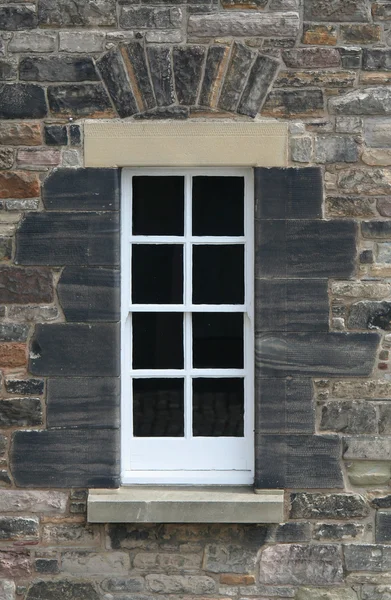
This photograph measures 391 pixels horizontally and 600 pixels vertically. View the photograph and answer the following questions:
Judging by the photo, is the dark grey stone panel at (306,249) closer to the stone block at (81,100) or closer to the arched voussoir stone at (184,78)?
the arched voussoir stone at (184,78)

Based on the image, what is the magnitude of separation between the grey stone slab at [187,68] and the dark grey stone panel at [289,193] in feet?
2.17

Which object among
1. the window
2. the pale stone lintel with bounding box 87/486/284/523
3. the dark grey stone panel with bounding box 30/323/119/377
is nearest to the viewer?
the pale stone lintel with bounding box 87/486/284/523

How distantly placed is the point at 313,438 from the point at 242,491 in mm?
557

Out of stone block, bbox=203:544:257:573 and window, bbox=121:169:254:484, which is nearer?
stone block, bbox=203:544:257:573

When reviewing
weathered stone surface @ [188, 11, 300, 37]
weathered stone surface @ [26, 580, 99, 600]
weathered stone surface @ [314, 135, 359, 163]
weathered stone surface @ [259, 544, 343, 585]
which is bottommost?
weathered stone surface @ [26, 580, 99, 600]

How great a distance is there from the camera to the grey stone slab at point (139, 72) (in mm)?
5488

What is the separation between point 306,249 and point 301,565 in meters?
1.96

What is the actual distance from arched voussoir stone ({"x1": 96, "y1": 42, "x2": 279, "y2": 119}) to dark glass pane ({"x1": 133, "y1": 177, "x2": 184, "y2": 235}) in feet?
1.41

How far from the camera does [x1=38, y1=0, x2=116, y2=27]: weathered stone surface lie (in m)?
5.50

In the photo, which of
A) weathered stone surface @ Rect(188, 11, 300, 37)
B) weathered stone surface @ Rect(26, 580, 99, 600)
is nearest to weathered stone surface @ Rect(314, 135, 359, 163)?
weathered stone surface @ Rect(188, 11, 300, 37)

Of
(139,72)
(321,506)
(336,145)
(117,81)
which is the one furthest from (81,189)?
(321,506)

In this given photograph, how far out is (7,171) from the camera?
551 cm

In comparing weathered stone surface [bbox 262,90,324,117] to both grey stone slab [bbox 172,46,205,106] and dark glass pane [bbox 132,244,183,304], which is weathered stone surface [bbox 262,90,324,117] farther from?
dark glass pane [bbox 132,244,183,304]

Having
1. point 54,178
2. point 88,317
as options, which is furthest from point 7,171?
point 88,317
